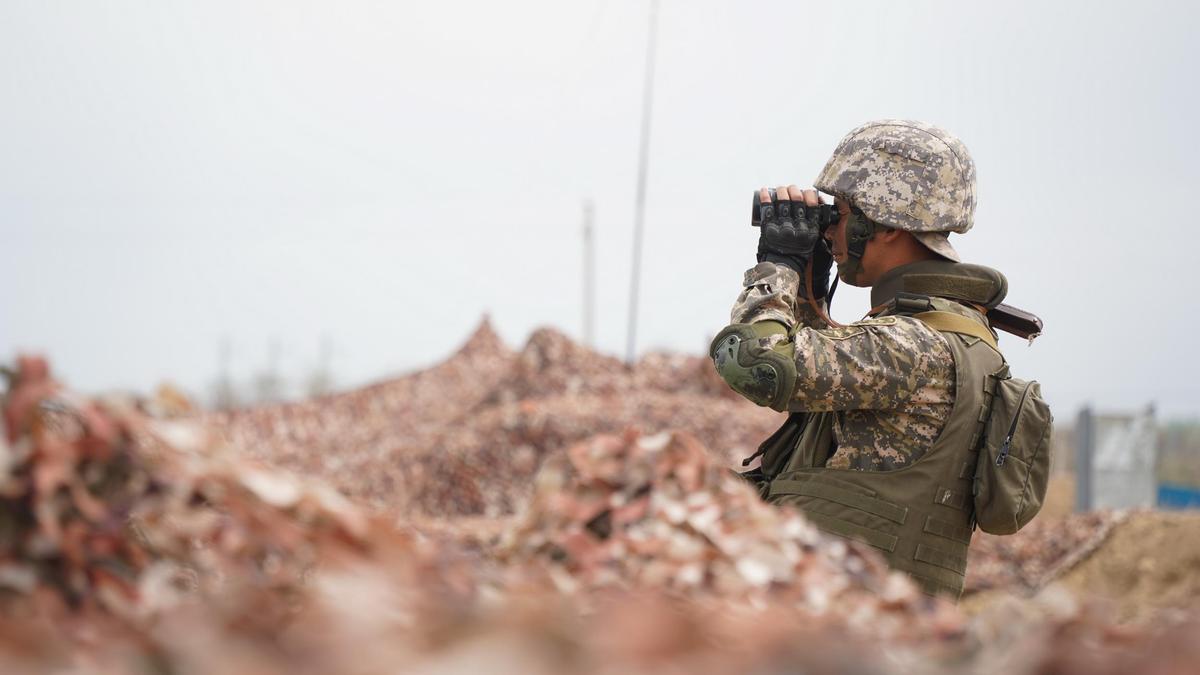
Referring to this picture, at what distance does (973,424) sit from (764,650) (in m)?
2.70

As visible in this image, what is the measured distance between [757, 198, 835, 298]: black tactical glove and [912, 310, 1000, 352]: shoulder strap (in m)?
0.40

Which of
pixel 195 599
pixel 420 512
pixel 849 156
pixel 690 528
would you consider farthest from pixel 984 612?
pixel 420 512

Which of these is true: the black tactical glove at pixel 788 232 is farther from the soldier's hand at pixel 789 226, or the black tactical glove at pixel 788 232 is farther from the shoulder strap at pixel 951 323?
the shoulder strap at pixel 951 323

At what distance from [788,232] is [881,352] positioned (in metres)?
0.52

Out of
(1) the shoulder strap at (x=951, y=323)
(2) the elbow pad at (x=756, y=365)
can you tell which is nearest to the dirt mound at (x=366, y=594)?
(2) the elbow pad at (x=756, y=365)

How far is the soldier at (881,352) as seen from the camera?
3.65 meters

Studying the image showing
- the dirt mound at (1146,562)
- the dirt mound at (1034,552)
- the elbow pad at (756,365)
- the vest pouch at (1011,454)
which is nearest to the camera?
the elbow pad at (756,365)

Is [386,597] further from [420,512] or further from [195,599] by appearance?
[420,512]

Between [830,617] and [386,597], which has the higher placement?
[386,597]

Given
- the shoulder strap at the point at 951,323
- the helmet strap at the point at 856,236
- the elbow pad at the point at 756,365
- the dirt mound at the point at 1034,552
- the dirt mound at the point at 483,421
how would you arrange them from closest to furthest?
the elbow pad at the point at 756,365
the shoulder strap at the point at 951,323
the helmet strap at the point at 856,236
the dirt mound at the point at 1034,552
the dirt mound at the point at 483,421

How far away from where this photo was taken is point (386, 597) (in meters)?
1.35

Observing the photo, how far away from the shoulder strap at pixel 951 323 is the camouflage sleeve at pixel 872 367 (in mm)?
97

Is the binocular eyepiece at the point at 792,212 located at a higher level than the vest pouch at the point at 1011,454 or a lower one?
higher

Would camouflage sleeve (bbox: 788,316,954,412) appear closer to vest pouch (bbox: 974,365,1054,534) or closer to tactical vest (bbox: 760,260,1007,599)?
tactical vest (bbox: 760,260,1007,599)
